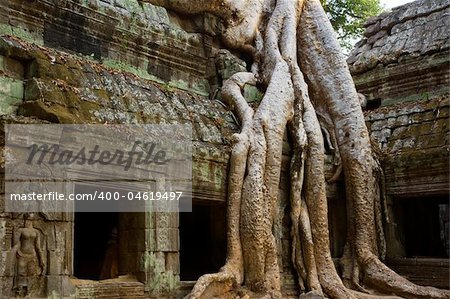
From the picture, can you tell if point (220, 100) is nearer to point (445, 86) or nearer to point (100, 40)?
point (100, 40)

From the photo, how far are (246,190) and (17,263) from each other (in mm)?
2666

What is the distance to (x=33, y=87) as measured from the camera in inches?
231

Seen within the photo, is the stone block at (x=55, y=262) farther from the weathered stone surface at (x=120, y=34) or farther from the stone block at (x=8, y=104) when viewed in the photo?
the weathered stone surface at (x=120, y=34)

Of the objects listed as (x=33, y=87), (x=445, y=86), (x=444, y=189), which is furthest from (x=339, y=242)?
(x=33, y=87)

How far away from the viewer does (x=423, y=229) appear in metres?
11.0

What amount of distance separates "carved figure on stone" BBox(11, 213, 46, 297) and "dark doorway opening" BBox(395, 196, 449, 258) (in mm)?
5977

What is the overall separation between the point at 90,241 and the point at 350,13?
34.2 ft

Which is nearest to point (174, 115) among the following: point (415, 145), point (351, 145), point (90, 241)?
point (90, 241)

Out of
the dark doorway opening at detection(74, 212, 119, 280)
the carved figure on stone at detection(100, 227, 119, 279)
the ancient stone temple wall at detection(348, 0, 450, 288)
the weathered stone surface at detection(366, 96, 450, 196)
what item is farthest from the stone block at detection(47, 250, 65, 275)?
the weathered stone surface at detection(366, 96, 450, 196)

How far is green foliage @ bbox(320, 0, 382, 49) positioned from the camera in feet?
54.7

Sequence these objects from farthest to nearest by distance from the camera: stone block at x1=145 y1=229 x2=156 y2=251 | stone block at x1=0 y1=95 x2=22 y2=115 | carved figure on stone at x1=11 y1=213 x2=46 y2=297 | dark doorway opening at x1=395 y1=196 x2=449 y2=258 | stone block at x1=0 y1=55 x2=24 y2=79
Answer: dark doorway opening at x1=395 y1=196 x2=449 y2=258, stone block at x1=145 y1=229 x2=156 y2=251, stone block at x1=0 y1=55 x2=24 y2=79, stone block at x1=0 y1=95 x2=22 y2=115, carved figure on stone at x1=11 y1=213 x2=46 y2=297

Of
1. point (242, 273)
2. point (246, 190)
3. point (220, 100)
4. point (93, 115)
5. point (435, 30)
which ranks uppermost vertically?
point (435, 30)

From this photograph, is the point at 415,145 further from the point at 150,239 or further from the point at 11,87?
the point at 11,87

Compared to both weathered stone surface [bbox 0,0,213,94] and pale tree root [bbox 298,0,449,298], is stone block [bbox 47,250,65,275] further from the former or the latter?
pale tree root [bbox 298,0,449,298]
